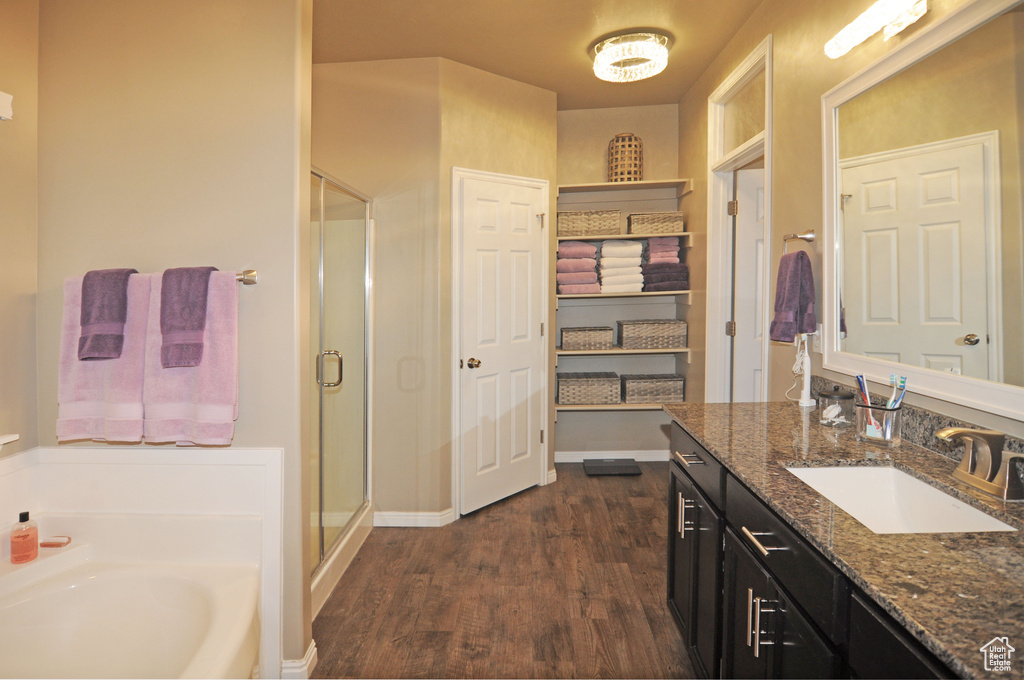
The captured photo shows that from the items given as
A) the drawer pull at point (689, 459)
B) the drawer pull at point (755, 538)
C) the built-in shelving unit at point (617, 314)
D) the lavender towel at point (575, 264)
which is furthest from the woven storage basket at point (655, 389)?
the drawer pull at point (755, 538)

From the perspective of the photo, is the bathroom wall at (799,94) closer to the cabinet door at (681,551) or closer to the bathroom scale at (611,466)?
the cabinet door at (681,551)

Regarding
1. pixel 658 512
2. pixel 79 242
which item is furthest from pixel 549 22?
pixel 658 512

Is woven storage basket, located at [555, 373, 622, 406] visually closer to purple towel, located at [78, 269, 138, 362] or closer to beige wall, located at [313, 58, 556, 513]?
beige wall, located at [313, 58, 556, 513]

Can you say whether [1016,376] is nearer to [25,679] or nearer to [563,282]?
[25,679]

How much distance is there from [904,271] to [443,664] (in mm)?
1953

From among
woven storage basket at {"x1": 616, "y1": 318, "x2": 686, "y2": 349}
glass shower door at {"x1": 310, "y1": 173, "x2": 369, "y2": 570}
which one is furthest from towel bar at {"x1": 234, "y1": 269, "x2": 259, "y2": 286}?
woven storage basket at {"x1": 616, "y1": 318, "x2": 686, "y2": 349}

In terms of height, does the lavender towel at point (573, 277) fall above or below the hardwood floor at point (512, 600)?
above

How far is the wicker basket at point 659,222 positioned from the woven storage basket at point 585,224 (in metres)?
0.19

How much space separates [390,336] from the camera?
3.37 m

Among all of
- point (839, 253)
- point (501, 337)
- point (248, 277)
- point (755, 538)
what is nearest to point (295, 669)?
point (248, 277)

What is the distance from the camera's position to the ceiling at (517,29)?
9.15 ft

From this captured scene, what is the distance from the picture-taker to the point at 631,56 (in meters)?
3.09

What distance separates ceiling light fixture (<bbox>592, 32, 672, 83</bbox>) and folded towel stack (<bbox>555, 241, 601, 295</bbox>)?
1193mm

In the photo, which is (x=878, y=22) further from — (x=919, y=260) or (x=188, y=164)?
(x=188, y=164)
